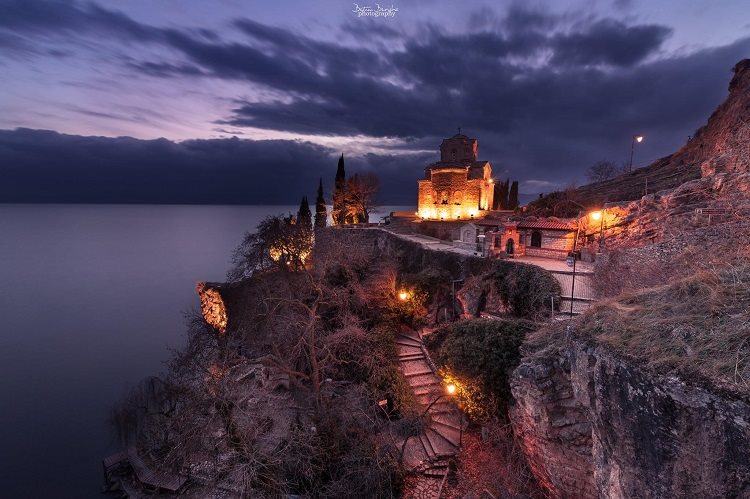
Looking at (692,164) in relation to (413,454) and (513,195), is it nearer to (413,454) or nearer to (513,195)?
(513,195)

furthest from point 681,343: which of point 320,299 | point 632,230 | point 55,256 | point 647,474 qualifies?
point 55,256

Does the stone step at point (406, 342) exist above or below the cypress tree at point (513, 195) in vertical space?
below

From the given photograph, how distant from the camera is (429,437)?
12.4 m

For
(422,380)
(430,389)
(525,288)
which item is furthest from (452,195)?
(430,389)

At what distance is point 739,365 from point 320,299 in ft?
40.8

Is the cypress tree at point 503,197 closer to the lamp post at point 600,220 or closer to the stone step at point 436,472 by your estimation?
the lamp post at point 600,220

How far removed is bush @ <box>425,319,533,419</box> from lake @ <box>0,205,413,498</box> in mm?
16228

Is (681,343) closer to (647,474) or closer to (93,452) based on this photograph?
(647,474)

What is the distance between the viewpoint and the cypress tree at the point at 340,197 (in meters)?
39.4

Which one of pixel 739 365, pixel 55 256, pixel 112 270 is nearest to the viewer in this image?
pixel 739 365

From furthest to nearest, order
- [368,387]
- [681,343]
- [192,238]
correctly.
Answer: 1. [192,238]
2. [368,387]
3. [681,343]

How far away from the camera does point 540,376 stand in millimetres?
8281

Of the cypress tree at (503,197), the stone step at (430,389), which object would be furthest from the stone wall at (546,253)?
the cypress tree at (503,197)

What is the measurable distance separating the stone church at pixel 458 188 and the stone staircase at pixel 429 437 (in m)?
22.0
